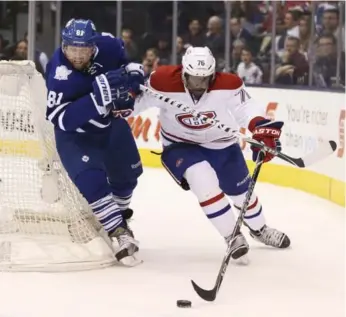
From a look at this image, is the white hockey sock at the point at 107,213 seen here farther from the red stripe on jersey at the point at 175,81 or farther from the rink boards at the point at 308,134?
the rink boards at the point at 308,134

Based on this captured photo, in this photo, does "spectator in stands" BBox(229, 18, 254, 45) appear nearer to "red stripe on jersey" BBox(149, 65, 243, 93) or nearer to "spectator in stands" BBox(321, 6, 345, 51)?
"spectator in stands" BBox(321, 6, 345, 51)

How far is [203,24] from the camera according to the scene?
8.19m

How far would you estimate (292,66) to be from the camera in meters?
7.27

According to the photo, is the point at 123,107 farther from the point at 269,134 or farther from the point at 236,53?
the point at 236,53

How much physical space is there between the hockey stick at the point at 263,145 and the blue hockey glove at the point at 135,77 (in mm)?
32

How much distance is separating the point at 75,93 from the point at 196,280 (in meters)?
0.88

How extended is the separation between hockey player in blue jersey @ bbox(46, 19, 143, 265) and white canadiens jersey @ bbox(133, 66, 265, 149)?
96mm

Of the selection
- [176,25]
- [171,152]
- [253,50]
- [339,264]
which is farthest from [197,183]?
[176,25]

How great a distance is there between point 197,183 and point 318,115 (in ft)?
7.51

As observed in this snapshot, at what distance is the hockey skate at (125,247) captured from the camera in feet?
12.7

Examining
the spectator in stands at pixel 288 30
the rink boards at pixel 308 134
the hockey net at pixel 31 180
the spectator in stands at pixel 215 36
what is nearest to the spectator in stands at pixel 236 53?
the spectator in stands at pixel 215 36

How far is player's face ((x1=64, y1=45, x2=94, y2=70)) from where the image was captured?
3.81 metres

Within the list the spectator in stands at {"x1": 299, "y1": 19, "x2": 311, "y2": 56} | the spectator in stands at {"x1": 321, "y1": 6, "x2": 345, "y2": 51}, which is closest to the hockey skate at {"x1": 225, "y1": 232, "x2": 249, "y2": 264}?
the spectator in stands at {"x1": 321, "y1": 6, "x2": 345, "y2": 51}

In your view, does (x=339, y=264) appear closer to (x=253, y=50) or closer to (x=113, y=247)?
(x=113, y=247)
